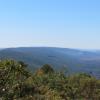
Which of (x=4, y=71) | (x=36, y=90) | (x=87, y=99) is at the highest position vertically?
(x=4, y=71)

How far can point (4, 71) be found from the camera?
25812 mm

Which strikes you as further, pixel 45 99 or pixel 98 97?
pixel 98 97

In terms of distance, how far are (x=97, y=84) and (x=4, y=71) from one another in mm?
45869

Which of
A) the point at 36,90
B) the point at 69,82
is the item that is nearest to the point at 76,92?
the point at 69,82

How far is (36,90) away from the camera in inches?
1351

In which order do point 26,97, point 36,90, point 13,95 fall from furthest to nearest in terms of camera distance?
point 36,90
point 26,97
point 13,95

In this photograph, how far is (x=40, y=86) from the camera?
135 ft

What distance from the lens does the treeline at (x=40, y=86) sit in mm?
26150

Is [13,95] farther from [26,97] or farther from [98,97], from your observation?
[98,97]

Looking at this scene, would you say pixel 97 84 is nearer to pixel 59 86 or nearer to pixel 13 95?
pixel 59 86

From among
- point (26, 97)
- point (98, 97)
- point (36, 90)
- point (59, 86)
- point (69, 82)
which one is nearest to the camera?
point (26, 97)

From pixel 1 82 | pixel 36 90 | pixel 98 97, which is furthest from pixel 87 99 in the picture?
pixel 1 82

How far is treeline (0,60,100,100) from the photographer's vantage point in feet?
85.8

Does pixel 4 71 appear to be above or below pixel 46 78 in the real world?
above
